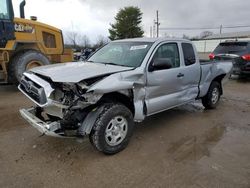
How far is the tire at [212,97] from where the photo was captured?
6.53m

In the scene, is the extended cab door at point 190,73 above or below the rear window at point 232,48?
below

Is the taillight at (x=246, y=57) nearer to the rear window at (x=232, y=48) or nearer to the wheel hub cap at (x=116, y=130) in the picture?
the rear window at (x=232, y=48)

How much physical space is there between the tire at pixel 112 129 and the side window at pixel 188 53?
2.12 metres

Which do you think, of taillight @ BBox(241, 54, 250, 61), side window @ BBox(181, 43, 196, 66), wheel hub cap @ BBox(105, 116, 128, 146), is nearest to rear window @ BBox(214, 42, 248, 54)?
taillight @ BBox(241, 54, 250, 61)

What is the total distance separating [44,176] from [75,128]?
76cm

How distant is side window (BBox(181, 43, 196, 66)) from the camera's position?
540 centimetres

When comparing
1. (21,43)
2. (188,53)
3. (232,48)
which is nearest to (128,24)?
(232,48)

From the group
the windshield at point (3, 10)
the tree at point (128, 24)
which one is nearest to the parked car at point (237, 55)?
the windshield at point (3, 10)

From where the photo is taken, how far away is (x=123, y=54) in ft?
16.0

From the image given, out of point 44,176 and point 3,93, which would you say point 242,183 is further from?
point 3,93

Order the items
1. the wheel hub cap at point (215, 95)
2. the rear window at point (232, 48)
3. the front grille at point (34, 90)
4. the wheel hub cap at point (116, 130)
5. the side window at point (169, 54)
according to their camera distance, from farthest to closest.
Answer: the rear window at point (232, 48) → the wheel hub cap at point (215, 95) → the side window at point (169, 54) → the wheel hub cap at point (116, 130) → the front grille at point (34, 90)

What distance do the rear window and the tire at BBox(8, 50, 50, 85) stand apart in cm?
785

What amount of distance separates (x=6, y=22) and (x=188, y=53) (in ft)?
19.3

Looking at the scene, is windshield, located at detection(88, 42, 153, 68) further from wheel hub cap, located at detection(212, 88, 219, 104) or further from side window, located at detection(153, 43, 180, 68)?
wheel hub cap, located at detection(212, 88, 219, 104)
